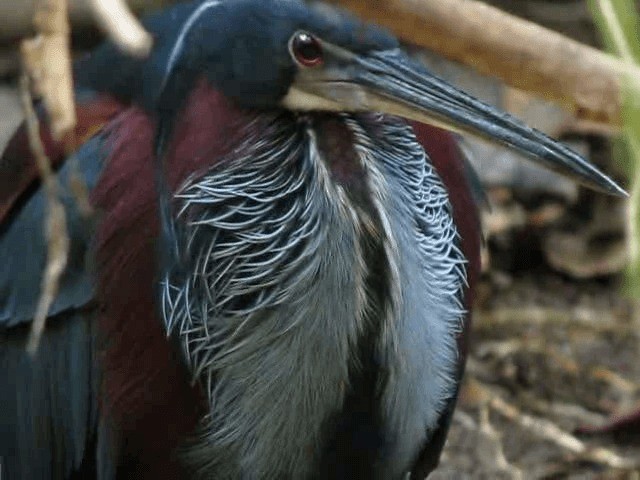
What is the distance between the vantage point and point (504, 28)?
6.95 ft

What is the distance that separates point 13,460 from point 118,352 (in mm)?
297

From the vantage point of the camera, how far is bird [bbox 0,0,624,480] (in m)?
2.01

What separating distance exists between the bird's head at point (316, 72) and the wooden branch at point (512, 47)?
142 mm

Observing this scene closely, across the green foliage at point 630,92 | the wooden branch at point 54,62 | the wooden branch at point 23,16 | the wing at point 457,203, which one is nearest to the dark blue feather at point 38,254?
the wing at point 457,203

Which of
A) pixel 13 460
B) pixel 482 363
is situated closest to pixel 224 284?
pixel 13 460

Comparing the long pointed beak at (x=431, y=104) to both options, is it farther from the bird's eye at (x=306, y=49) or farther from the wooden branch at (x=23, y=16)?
the wooden branch at (x=23, y=16)

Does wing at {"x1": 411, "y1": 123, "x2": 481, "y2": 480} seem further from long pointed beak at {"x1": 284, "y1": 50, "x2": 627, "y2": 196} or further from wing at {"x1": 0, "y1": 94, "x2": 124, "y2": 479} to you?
wing at {"x1": 0, "y1": 94, "x2": 124, "y2": 479}

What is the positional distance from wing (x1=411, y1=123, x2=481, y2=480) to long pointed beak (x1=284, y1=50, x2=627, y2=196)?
0.31 meters

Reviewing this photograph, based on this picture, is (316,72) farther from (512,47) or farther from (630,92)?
(630,92)

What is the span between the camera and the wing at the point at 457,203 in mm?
2271

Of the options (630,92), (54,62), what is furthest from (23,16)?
(630,92)

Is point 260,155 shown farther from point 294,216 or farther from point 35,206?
point 35,206

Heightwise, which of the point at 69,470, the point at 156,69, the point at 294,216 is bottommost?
the point at 69,470

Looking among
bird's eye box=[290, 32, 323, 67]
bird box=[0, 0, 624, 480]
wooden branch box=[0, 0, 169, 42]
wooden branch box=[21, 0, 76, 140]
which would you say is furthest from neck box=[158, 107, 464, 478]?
wooden branch box=[0, 0, 169, 42]
